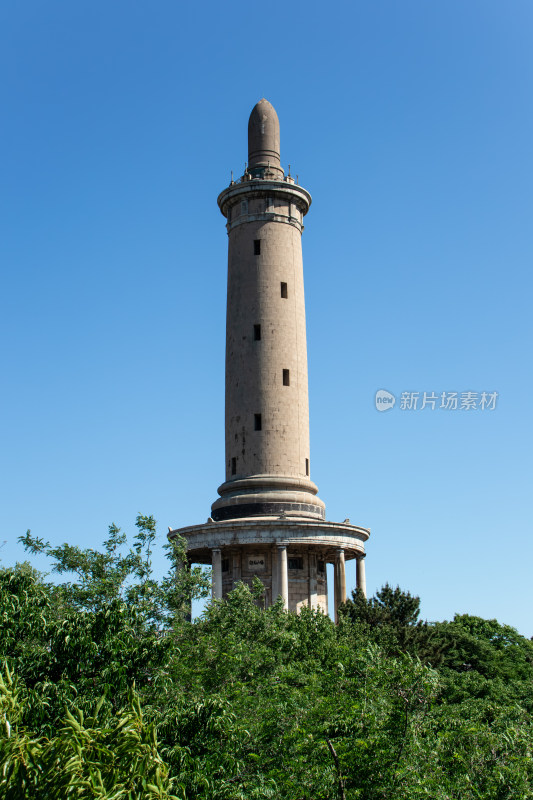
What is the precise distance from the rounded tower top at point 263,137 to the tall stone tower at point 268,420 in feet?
0.22

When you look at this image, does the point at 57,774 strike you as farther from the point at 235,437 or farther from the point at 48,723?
the point at 235,437

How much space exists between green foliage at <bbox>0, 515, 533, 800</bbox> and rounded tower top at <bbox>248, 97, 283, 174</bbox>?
31788 millimetres

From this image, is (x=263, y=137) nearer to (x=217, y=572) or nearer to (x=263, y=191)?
(x=263, y=191)

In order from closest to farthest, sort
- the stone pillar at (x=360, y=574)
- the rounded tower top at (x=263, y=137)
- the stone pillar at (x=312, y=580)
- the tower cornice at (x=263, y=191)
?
1. the stone pillar at (x=312, y=580)
2. the stone pillar at (x=360, y=574)
3. the tower cornice at (x=263, y=191)
4. the rounded tower top at (x=263, y=137)

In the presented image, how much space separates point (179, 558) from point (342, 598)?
63.8 feet

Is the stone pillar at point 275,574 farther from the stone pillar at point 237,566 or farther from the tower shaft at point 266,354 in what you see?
the tower shaft at point 266,354

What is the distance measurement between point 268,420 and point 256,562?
756cm

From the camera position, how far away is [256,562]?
1991 inches

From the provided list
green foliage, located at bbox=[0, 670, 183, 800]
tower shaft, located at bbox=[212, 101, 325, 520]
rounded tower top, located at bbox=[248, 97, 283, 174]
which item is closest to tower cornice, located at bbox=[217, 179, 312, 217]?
tower shaft, located at bbox=[212, 101, 325, 520]

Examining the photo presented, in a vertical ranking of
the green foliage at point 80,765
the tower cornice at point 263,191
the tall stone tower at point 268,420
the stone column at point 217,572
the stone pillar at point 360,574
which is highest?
the tower cornice at point 263,191

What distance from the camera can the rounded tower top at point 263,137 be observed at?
57.6 meters

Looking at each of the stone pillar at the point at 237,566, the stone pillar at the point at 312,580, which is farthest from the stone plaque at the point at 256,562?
the stone pillar at the point at 312,580

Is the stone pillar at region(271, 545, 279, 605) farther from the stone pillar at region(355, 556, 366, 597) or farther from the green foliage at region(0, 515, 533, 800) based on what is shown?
the green foliage at region(0, 515, 533, 800)

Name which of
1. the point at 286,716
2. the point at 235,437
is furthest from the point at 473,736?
the point at 235,437
